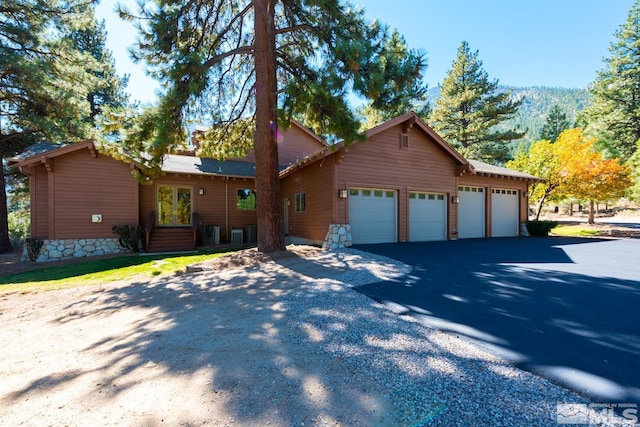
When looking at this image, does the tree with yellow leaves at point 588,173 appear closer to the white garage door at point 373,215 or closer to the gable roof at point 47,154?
the white garage door at point 373,215

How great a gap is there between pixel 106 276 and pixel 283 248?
4.82 metres

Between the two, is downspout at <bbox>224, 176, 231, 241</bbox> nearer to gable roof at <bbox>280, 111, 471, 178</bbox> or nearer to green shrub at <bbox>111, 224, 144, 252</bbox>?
gable roof at <bbox>280, 111, 471, 178</bbox>

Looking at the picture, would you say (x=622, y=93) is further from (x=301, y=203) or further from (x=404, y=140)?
(x=301, y=203)

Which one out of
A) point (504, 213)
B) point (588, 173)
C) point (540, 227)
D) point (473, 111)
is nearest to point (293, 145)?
point (504, 213)

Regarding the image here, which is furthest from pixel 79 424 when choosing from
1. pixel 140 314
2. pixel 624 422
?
pixel 624 422

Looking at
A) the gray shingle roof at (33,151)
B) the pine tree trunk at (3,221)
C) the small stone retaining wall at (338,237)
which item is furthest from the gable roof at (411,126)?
the pine tree trunk at (3,221)

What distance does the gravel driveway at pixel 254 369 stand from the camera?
209cm

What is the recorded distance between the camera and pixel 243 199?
47.3 ft

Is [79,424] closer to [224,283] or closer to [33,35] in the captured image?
[224,283]

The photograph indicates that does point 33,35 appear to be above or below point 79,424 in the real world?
above

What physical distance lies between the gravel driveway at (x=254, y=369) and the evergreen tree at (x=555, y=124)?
48.9 metres

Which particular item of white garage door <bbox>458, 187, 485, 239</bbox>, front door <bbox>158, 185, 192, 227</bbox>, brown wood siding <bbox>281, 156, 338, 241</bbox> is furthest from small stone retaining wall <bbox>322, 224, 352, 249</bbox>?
front door <bbox>158, 185, 192, 227</bbox>

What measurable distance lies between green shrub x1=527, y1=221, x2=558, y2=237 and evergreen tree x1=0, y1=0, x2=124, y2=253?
23652 mm

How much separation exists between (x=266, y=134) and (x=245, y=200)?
21.4ft
